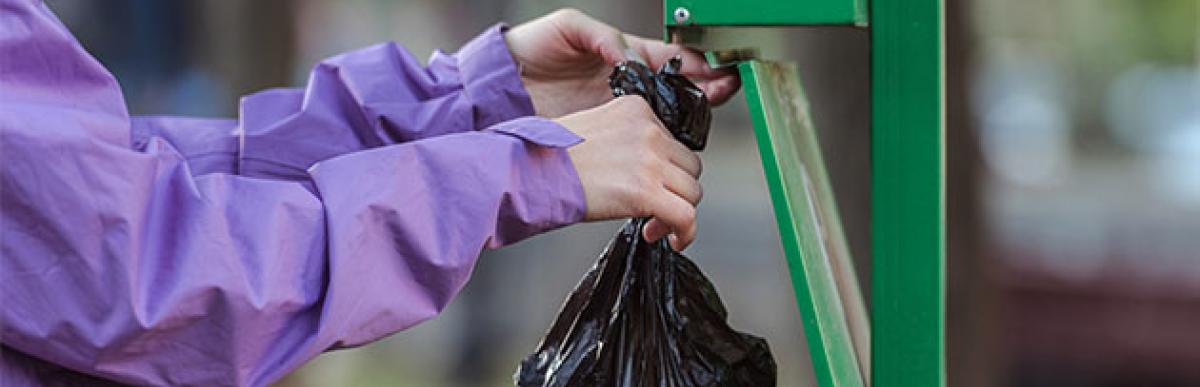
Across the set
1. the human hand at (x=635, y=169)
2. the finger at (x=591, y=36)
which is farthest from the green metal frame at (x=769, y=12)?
the finger at (x=591, y=36)

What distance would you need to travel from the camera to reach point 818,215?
1.72 m

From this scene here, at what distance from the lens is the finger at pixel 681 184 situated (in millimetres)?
1490

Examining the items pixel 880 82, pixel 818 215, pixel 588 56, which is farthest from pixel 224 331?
pixel 588 56

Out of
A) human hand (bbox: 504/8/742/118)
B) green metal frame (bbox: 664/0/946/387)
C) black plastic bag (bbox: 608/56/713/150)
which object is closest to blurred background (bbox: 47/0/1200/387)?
human hand (bbox: 504/8/742/118)

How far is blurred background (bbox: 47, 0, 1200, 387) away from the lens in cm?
312

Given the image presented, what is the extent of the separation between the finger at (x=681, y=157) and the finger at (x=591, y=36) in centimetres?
36

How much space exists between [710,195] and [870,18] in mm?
5730

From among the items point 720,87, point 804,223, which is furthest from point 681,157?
point 720,87

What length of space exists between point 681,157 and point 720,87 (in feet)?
0.93

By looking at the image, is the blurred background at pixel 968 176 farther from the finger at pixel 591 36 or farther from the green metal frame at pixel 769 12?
the green metal frame at pixel 769 12

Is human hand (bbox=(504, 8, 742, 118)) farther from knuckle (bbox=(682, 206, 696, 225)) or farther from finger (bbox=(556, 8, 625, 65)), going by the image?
knuckle (bbox=(682, 206, 696, 225))

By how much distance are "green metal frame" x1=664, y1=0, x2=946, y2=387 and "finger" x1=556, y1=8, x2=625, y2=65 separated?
51 cm

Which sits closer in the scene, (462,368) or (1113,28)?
(462,368)

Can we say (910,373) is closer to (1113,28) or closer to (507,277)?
(507,277)
